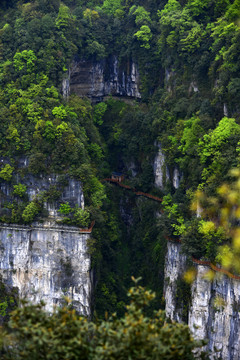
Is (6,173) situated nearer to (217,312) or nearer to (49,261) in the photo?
(49,261)

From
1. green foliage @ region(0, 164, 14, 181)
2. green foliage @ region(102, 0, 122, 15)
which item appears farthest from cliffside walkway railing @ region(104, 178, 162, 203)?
green foliage @ region(102, 0, 122, 15)

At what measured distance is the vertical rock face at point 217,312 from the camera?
27.4 metres

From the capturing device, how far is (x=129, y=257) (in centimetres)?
3866

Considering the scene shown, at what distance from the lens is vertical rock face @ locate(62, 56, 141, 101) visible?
43.4 m

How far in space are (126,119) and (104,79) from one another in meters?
5.51

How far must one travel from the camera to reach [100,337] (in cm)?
1825

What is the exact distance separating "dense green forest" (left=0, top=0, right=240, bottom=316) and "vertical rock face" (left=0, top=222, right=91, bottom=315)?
0.86 meters

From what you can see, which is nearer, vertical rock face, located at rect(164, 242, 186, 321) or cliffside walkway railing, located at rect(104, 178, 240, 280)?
cliffside walkway railing, located at rect(104, 178, 240, 280)

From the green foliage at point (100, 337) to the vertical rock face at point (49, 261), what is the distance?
1300 cm

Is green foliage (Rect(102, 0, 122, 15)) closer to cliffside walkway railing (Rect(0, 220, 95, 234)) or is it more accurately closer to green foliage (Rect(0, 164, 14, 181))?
green foliage (Rect(0, 164, 14, 181))

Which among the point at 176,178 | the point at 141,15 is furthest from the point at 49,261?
the point at 141,15

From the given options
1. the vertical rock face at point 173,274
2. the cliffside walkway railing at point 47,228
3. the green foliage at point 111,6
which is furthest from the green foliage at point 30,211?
the green foliage at point 111,6

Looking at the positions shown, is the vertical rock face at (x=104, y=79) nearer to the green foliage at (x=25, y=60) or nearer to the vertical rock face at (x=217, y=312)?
the green foliage at (x=25, y=60)

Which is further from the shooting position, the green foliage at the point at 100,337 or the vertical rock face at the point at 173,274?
the vertical rock face at the point at 173,274
